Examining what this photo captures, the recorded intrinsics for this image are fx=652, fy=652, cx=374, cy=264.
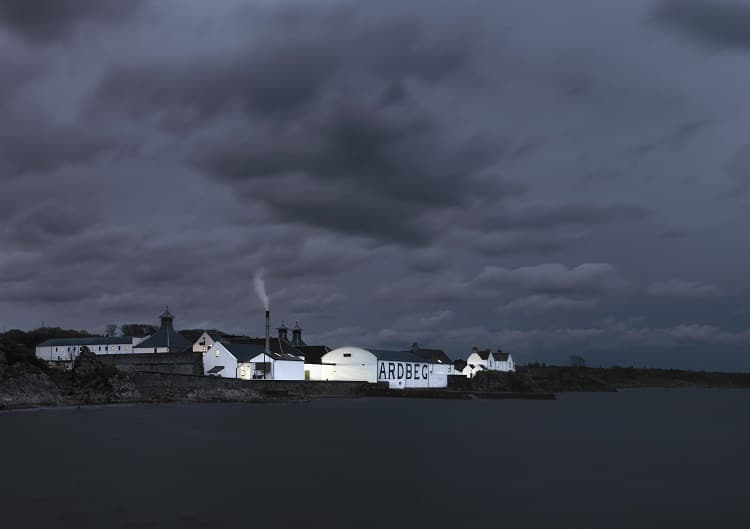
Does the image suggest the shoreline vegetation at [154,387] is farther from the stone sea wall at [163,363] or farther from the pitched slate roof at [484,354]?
the pitched slate roof at [484,354]

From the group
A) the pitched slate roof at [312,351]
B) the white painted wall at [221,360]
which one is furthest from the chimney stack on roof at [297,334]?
the white painted wall at [221,360]

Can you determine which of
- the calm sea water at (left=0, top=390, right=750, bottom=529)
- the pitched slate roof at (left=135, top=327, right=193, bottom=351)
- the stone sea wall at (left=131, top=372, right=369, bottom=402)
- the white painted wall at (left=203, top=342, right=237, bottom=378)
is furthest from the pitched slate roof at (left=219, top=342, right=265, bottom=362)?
the calm sea water at (left=0, top=390, right=750, bottom=529)

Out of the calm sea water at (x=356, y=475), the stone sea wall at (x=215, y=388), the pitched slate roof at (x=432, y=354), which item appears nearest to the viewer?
the calm sea water at (x=356, y=475)

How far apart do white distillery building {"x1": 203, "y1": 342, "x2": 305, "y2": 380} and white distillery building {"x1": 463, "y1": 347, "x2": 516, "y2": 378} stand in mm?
49980

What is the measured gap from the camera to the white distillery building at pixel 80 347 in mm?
97688

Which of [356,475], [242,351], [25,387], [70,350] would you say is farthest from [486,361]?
[356,475]

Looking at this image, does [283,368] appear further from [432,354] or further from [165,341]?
[432,354]

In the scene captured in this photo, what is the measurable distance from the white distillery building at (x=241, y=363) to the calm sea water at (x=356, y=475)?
28985mm

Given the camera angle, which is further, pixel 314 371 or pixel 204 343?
pixel 204 343

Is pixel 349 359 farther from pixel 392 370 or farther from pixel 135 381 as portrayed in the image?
pixel 135 381

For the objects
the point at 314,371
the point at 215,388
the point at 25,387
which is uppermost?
the point at 314,371

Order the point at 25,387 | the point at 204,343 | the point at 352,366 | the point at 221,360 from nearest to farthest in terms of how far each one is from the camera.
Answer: the point at 25,387 → the point at 221,360 → the point at 352,366 → the point at 204,343

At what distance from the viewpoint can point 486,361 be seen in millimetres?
123000

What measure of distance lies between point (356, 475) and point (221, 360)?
53.9m
